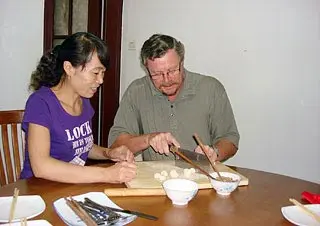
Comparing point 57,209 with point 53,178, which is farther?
point 53,178

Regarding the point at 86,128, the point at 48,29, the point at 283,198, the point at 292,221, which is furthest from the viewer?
the point at 48,29

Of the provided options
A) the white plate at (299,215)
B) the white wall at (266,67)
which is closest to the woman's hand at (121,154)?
the white plate at (299,215)

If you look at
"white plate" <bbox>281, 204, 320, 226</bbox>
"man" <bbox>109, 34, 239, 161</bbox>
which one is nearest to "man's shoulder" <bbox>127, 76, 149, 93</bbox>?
"man" <bbox>109, 34, 239, 161</bbox>

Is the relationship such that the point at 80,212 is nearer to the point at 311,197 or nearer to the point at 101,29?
the point at 311,197

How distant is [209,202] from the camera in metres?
1.22

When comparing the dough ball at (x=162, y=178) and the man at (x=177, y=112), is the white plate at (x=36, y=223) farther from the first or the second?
the man at (x=177, y=112)

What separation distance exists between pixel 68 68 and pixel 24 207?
714 mm

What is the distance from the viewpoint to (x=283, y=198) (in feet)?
4.17

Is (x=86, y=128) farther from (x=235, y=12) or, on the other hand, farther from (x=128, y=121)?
(x=235, y=12)

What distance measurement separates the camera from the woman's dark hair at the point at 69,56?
5.32 ft

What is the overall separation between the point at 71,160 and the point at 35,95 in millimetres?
314

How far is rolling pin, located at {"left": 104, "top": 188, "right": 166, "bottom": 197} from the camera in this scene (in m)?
1.24

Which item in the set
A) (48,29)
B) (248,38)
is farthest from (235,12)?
(48,29)

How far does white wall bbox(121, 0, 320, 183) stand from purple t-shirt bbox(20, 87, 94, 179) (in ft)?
4.84
